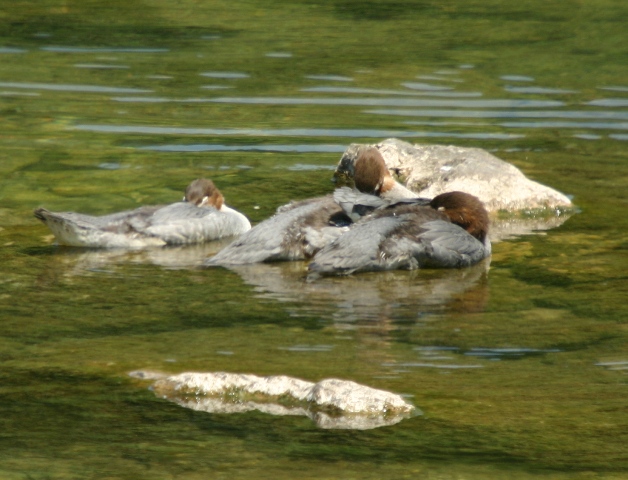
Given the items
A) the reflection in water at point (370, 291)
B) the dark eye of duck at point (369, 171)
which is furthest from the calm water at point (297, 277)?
the dark eye of duck at point (369, 171)

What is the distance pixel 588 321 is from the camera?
719 cm

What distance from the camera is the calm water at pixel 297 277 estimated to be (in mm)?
5199

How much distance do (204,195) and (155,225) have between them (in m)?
0.58

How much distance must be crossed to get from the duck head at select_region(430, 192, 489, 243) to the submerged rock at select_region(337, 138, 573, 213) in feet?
4.56

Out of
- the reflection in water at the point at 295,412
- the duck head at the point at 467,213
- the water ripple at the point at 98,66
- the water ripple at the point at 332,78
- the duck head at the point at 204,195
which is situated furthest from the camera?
the water ripple at the point at 98,66

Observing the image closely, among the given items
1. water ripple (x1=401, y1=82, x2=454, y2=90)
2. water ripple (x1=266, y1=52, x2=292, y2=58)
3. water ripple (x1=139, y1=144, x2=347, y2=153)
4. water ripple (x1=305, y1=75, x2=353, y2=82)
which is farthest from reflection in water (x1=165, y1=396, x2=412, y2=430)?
water ripple (x1=266, y1=52, x2=292, y2=58)

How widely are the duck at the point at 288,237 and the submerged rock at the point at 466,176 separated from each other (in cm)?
164

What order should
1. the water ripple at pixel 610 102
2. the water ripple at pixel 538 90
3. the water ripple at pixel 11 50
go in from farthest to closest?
the water ripple at pixel 11 50, the water ripple at pixel 538 90, the water ripple at pixel 610 102

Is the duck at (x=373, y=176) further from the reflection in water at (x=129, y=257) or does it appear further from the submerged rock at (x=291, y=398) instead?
the submerged rock at (x=291, y=398)

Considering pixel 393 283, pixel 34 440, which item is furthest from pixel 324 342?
pixel 34 440

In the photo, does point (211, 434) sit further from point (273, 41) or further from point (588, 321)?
point (273, 41)

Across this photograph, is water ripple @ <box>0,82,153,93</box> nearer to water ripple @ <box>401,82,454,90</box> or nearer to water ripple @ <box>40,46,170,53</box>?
water ripple @ <box>40,46,170,53</box>

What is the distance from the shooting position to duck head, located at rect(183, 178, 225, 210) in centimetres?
930

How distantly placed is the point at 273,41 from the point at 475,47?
9.63 ft
